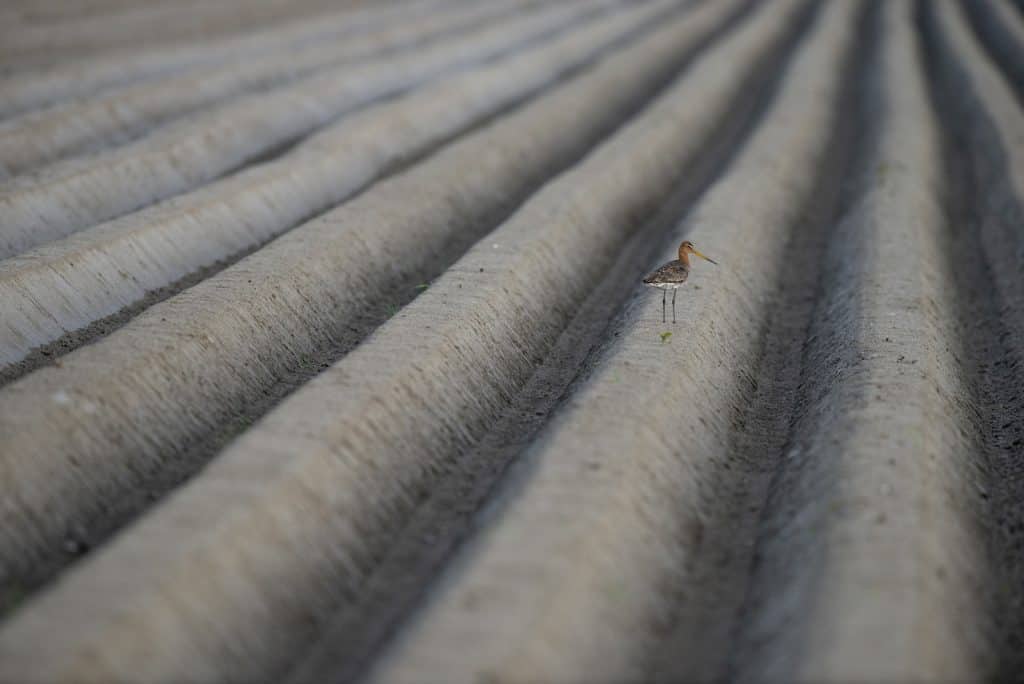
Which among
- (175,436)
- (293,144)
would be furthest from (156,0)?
(175,436)

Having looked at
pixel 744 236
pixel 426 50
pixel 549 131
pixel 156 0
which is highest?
pixel 156 0

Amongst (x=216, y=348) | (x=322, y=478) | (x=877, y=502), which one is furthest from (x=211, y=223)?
(x=877, y=502)

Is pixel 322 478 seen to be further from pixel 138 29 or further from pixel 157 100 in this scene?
pixel 138 29

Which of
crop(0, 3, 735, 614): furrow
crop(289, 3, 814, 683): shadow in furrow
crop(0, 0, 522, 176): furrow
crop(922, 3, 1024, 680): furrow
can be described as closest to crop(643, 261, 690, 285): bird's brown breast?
crop(289, 3, 814, 683): shadow in furrow

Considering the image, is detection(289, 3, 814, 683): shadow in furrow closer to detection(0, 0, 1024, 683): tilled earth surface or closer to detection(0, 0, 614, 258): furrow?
detection(0, 0, 1024, 683): tilled earth surface

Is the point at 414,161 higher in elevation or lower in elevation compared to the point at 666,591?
higher

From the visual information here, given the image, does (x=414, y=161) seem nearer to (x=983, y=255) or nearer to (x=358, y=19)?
(x=983, y=255)
